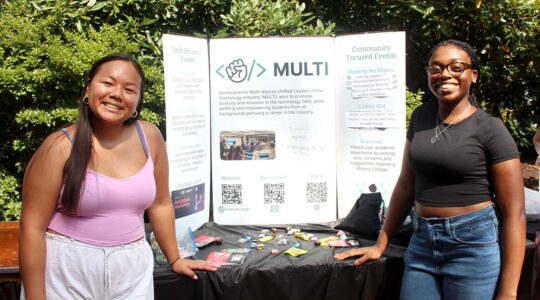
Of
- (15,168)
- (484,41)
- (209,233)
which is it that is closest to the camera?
(209,233)

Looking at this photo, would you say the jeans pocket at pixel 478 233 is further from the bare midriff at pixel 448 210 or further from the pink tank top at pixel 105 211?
the pink tank top at pixel 105 211

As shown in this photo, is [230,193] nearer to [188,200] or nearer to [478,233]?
[188,200]

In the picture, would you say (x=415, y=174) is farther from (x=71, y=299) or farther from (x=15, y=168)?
(x=15, y=168)

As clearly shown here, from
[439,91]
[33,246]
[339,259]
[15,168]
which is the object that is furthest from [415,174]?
[15,168]

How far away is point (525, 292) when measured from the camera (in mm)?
3084

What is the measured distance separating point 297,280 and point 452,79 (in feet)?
4.79

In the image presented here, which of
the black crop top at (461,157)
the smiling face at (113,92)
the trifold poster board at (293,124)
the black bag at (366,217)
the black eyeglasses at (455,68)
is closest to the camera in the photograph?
the smiling face at (113,92)

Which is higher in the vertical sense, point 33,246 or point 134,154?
point 134,154

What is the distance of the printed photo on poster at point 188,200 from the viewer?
11.5ft

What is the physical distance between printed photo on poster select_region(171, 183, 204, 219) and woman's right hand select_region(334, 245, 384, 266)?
113cm

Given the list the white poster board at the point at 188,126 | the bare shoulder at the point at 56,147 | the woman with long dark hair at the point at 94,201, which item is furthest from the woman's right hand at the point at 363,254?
the bare shoulder at the point at 56,147

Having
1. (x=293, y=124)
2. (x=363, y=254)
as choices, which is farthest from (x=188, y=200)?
(x=363, y=254)

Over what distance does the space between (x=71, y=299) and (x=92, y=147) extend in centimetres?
58

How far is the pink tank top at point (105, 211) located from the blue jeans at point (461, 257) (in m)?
1.29
